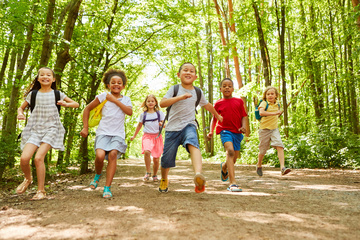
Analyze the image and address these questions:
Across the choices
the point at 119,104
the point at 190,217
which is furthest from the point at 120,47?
the point at 190,217

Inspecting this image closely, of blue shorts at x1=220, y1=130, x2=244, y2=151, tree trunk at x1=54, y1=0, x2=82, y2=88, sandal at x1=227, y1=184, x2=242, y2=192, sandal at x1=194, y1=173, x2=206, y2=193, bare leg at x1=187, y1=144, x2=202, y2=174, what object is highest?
tree trunk at x1=54, y1=0, x2=82, y2=88

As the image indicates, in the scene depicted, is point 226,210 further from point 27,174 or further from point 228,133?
point 27,174

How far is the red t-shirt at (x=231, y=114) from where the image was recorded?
5910 mm

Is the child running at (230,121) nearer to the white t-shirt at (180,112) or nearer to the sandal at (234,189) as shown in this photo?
the sandal at (234,189)

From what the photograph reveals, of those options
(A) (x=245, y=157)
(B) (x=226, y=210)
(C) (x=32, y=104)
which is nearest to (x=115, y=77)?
(C) (x=32, y=104)

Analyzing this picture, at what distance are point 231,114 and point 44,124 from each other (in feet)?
11.4

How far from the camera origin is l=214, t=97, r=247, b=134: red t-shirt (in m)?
5.91

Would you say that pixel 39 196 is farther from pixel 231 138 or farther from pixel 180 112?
pixel 231 138

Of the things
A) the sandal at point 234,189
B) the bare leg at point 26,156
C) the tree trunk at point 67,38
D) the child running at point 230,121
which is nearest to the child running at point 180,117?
the child running at point 230,121

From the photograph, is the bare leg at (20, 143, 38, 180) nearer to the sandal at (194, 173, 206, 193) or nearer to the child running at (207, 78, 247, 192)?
the sandal at (194, 173, 206, 193)

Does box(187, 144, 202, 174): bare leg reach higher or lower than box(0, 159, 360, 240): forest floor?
higher

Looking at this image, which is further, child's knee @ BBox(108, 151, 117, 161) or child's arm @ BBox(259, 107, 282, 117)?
child's arm @ BBox(259, 107, 282, 117)

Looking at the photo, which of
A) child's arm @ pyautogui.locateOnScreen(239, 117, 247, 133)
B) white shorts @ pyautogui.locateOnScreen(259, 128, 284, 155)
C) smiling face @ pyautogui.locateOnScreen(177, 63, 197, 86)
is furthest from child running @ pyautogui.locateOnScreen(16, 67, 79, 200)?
white shorts @ pyautogui.locateOnScreen(259, 128, 284, 155)

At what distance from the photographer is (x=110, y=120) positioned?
5.11 meters
